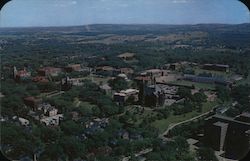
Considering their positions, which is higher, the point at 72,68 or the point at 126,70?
the point at 72,68

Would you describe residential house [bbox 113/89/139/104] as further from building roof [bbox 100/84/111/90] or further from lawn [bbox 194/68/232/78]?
lawn [bbox 194/68/232/78]

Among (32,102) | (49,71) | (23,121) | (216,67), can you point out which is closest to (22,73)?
(49,71)

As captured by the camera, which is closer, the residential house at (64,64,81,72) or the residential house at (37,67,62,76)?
the residential house at (37,67,62,76)

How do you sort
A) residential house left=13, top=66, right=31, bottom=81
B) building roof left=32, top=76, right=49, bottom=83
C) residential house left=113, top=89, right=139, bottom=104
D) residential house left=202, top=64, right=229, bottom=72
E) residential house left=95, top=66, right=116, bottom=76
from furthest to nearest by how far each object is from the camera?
residential house left=202, top=64, right=229, bottom=72 → residential house left=95, top=66, right=116, bottom=76 → building roof left=32, top=76, right=49, bottom=83 → residential house left=13, top=66, right=31, bottom=81 → residential house left=113, top=89, right=139, bottom=104

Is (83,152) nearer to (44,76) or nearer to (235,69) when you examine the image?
(44,76)

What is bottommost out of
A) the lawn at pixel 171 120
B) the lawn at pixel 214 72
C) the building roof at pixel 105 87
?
the lawn at pixel 171 120

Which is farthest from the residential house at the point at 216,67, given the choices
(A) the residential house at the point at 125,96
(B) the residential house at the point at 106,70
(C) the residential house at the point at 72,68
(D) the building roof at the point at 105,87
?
(A) the residential house at the point at 125,96

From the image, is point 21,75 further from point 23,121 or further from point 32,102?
point 23,121

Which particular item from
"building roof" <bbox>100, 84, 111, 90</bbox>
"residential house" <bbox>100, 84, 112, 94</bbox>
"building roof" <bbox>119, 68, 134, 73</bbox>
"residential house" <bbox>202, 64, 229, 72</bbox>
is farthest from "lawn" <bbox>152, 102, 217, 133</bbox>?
"residential house" <bbox>202, 64, 229, 72</bbox>

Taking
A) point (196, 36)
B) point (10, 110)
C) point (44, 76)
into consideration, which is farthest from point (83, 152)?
point (196, 36)

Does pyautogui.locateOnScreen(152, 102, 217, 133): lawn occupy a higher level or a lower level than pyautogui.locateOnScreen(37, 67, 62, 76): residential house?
lower

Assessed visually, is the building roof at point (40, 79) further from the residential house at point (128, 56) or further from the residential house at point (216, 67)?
the residential house at point (216, 67)

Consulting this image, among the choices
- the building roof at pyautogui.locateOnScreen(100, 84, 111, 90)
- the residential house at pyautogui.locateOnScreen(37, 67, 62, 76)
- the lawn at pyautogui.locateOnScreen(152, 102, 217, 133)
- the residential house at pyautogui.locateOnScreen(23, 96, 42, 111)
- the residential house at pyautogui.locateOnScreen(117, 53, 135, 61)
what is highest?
the residential house at pyautogui.locateOnScreen(117, 53, 135, 61)
